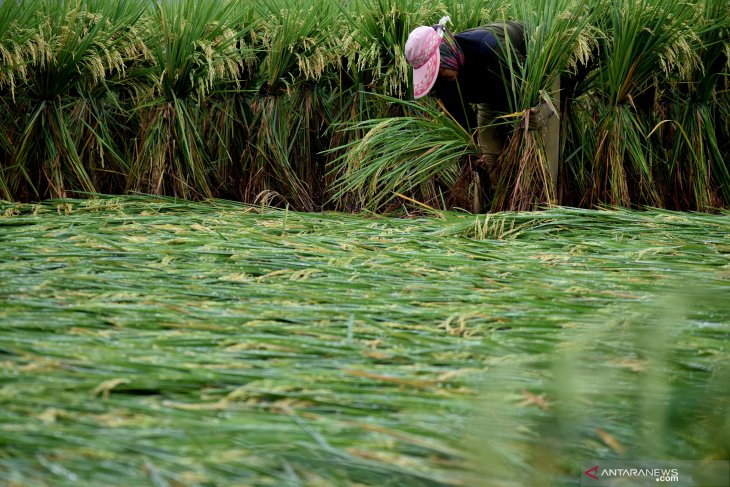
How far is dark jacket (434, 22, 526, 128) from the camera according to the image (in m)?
3.28

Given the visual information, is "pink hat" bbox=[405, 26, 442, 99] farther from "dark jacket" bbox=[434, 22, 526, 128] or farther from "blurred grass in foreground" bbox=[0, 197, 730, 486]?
"blurred grass in foreground" bbox=[0, 197, 730, 486]

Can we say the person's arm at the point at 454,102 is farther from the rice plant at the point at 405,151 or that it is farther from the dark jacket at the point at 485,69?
the rice plant at the point at 405,151

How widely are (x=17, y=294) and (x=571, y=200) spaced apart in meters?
2.34

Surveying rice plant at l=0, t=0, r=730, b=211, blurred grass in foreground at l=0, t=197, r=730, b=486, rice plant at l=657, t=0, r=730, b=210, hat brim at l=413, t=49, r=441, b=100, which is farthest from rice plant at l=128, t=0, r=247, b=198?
rice plant at l=657, t=0, r=730, b=210

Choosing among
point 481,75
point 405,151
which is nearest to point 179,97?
point 405,151

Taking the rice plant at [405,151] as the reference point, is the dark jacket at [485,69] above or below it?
above

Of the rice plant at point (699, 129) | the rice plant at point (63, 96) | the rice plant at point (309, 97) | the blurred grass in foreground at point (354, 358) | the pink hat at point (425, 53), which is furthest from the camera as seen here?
the rice plant at point (63, 96)

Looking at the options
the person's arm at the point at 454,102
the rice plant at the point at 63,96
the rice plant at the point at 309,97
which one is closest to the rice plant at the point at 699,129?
the rice plant at the point at 309,97

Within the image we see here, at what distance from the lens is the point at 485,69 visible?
3340 mm

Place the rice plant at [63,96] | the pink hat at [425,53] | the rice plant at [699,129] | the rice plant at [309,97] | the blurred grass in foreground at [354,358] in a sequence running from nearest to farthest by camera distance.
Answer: the blurred grass in foreground at [354,358], the pink hat at [425,53], the rice plant at [309,97], the rice plant at [699,129], the rice plant at [63,96]

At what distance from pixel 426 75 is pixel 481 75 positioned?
286 millimetres

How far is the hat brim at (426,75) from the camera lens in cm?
315

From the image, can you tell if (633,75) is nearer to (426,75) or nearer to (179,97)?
(426,75)

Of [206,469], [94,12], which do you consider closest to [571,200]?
[94,12]
